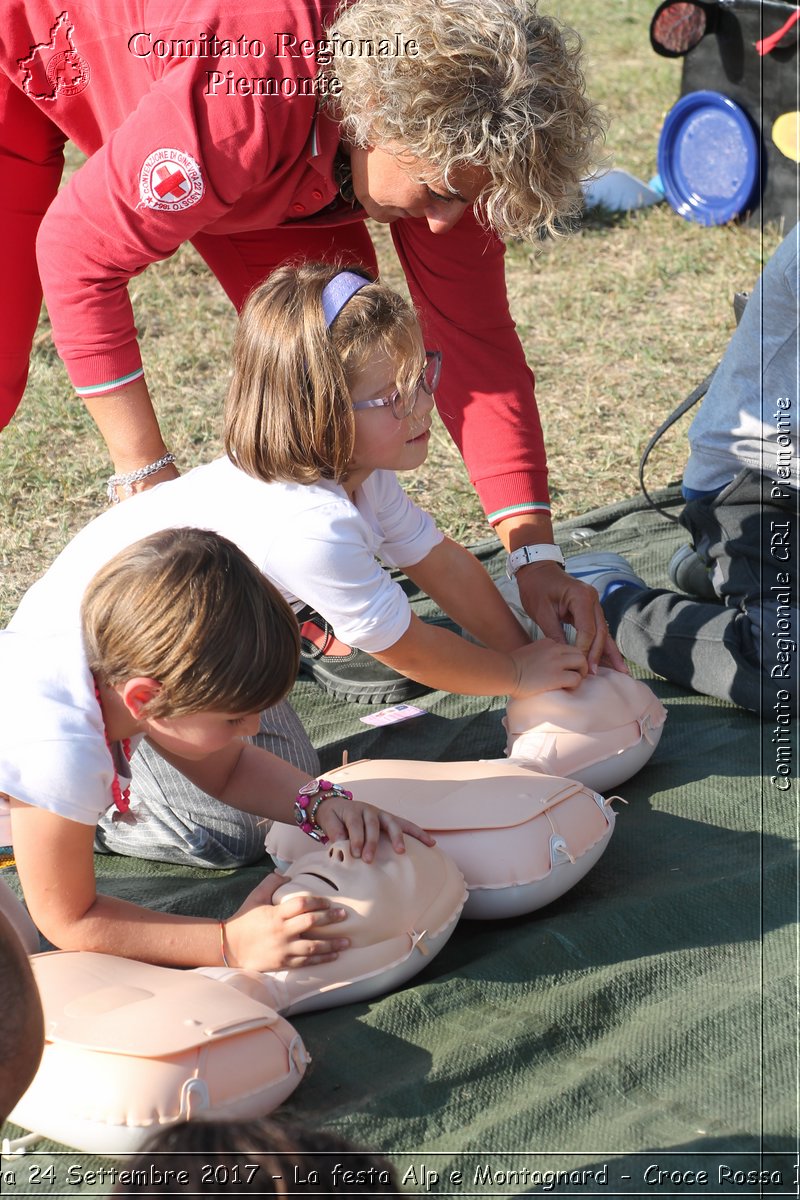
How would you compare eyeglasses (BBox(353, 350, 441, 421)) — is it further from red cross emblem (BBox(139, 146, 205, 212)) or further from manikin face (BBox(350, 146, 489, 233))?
red cross emblem (BBox(139, 146, 205, 212))

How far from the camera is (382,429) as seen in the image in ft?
6.01

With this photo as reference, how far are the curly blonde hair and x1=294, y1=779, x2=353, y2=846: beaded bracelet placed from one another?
887 millimetres

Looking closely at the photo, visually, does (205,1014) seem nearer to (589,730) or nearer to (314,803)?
(314,803)

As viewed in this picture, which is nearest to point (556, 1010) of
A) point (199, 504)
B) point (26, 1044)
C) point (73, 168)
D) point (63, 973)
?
point (63, 973)

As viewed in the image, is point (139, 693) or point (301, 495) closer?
point (139, 693)

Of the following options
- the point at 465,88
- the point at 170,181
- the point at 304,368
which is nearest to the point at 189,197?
the point at 170,181

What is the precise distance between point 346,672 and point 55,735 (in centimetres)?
104

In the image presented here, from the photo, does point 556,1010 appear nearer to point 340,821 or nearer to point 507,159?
point 340,821

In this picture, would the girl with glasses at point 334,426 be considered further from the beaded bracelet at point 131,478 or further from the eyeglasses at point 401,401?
the beaded bracelet at point 131,478

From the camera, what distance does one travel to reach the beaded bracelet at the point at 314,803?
66.2 inches

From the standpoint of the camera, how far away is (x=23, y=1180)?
1.31m

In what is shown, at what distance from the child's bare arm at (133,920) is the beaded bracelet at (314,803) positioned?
107mm

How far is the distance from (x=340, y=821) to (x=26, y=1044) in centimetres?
68

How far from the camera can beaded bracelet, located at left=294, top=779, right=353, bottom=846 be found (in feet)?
5.52
